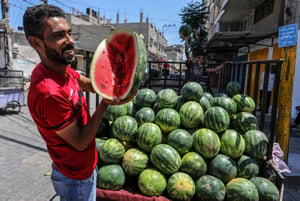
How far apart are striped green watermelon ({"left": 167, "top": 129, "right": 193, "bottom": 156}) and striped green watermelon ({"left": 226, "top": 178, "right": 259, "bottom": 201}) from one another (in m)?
0.63

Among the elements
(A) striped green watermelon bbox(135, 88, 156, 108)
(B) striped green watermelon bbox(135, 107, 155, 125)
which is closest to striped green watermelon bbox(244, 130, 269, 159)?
(B) striped green watermelon bbox(135, 107, 155, 125)

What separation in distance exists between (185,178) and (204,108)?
1116mm

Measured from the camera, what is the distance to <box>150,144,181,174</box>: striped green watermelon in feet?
7.67

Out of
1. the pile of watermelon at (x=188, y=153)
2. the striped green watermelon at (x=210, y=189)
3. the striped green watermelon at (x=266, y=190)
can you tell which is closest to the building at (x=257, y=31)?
the pile of watermelon at (x=188, y=153)

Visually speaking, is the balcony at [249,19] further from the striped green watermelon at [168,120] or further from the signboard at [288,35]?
the striped green watermelon at [168,120]

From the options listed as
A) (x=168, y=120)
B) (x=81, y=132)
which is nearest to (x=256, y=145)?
(x=168, y=120)

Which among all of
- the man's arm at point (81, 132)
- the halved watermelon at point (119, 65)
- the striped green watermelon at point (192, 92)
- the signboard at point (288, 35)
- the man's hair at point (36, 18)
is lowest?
the man's arm at point (81, 132)

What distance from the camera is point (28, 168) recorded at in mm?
4133

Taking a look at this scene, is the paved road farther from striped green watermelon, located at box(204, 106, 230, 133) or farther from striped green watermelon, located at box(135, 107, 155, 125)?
striped green watermelon, located at box(204, 106, 230, 133)

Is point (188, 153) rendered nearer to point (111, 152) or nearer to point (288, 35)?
point (111, 152)

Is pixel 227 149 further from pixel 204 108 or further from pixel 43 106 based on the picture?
pixel 43 106

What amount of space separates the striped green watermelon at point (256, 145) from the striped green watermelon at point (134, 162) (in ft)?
4.32

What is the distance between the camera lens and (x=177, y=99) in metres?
3.08

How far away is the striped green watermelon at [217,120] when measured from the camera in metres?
2.56
